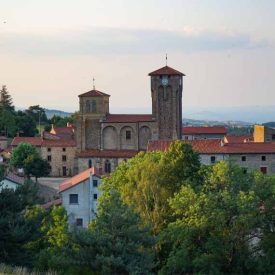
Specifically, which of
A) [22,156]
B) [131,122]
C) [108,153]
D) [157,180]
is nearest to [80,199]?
[157,180]

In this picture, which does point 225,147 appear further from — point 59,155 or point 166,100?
point 59,155

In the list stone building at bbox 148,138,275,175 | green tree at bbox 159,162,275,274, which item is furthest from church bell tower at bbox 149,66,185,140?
green tree at bbox 159,162,275,274

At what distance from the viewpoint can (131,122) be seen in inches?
2933

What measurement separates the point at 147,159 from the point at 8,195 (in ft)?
38.3

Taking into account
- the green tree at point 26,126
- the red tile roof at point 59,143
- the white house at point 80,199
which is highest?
the green tree at point 26,126

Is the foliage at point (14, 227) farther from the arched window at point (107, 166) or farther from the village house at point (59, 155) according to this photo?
the village house at point (59, 155)

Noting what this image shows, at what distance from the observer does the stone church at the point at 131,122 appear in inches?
2923

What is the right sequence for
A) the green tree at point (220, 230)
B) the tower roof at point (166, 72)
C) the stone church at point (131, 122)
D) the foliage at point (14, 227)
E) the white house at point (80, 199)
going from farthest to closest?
the stone church at point (131, 122)
the tower roof at point (166, 72)
the white house at point (80, 199)
the green tree at point (220, 230)
the foliage at point (14, 227)

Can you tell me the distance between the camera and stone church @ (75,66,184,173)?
74.2 metres

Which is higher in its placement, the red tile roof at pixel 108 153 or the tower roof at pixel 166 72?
the tower roof at pixel 166 72

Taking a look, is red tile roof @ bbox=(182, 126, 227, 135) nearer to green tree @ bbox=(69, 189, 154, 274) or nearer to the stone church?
the stone church

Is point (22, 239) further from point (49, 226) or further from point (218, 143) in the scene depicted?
point (218, 143)

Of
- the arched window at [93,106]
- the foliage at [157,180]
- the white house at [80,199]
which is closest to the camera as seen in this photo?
the foliage at [157,180]

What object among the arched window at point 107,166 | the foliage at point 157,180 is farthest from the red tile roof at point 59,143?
the foliage at point 157,180
